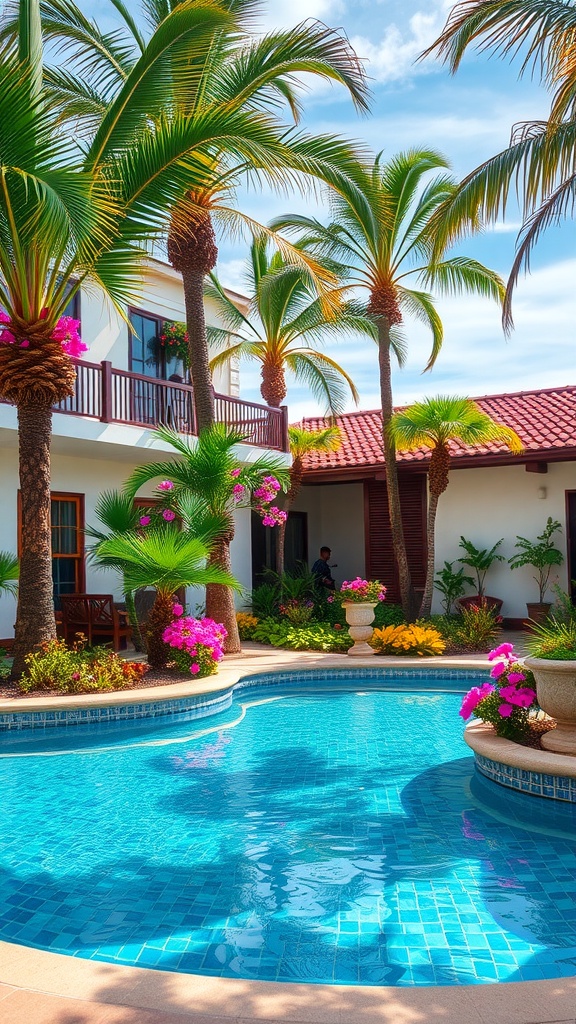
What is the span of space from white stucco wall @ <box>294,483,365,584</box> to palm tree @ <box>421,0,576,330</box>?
11792 mm

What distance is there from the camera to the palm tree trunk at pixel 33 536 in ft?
31.1

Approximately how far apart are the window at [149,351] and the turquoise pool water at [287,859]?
9246 mm

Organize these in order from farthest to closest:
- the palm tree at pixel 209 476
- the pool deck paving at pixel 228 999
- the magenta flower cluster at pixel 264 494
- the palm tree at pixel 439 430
Answer: the palm tree at pixel 439 430 → the magenta flower cluster at pixel 264 494 → the palm tree at pixel 209 476 → the pool deck paving at pixel 228 999

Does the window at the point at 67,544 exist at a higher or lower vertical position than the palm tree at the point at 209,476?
lower

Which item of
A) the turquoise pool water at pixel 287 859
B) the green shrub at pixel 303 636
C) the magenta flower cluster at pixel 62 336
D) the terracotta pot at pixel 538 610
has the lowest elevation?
the turquoise pool water at pixel 287 859

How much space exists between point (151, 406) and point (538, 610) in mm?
7872

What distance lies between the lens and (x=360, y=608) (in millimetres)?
12938

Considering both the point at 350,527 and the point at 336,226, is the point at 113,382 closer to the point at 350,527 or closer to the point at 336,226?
the point at 336,226

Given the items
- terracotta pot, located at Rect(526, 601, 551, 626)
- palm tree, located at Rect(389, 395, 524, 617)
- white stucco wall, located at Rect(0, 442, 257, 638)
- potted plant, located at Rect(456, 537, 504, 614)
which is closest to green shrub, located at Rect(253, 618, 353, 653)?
white stucco wall, located at Rect(0, 442, 257, 638)

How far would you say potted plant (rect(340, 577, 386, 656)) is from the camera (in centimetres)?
1293

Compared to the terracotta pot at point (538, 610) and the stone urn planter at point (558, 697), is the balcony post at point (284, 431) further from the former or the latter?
the stone urn planter at point (558, 697)

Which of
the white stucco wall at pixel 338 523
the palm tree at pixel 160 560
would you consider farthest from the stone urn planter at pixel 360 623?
the white stucco wall at pixel 338 523

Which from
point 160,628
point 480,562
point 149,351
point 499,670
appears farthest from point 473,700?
point 149,351

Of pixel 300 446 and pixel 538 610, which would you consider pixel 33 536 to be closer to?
pixel 300 446
